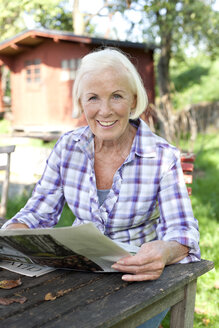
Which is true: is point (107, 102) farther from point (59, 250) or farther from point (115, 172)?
point (59, 250)

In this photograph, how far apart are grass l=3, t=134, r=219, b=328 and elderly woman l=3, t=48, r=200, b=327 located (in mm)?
1354

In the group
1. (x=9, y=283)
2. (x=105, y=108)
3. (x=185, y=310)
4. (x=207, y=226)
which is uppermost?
(x=105, y=108)

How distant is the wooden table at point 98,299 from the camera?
1.08m

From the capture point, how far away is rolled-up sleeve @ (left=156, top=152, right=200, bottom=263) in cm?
154

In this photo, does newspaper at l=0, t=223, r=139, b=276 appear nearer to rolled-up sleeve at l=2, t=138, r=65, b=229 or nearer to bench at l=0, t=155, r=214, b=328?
bench at l=0, t=155, r=214, b=328

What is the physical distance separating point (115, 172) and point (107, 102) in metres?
0.31

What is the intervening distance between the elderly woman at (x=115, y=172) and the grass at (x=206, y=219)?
1.35 metres

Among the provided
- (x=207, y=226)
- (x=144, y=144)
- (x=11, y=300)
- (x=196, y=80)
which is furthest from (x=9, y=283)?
(x=196, y=80)

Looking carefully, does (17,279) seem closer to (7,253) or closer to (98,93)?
(7,253)

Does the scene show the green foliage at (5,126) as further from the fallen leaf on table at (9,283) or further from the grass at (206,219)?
the fallen leaf on table at (9,283)

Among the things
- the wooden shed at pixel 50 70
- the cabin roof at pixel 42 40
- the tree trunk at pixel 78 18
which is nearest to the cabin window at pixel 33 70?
the wooden shed at pixel 50 70

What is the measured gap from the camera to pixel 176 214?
1651 millimetres

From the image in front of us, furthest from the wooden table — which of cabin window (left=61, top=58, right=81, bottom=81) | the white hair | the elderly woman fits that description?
cabin window (left=61, top=58, right=81, bottom=81)

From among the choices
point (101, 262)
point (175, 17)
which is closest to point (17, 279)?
point (101, 262)
